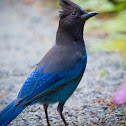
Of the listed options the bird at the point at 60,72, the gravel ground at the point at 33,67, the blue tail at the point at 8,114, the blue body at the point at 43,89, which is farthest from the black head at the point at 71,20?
the blue tail at the point at 8,114

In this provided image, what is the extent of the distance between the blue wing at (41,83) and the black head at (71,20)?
1.20ft

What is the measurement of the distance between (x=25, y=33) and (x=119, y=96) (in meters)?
4.87

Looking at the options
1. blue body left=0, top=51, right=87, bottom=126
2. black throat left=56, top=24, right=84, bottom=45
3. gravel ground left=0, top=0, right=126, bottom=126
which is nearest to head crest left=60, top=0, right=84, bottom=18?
black throat left=56, top=24, right=84, bottom=45

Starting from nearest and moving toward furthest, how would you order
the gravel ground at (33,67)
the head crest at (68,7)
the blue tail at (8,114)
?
the blue tail at (8,114), the head crest at (68,7), the gravel ground at (33,67)

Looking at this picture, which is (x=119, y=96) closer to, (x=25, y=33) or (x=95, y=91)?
(x=95, y=91)

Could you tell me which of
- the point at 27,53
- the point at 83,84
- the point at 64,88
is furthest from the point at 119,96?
the point at 27,53

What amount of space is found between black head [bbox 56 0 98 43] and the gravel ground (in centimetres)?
54

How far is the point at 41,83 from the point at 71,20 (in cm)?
72

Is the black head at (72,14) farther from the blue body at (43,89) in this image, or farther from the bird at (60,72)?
the blue body at (43,89)

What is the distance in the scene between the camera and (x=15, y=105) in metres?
2.68

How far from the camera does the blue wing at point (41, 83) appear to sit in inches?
106

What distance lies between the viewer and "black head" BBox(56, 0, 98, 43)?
301cm

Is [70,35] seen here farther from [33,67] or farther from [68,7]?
[33,67]

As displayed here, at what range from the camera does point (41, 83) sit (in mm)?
2748
